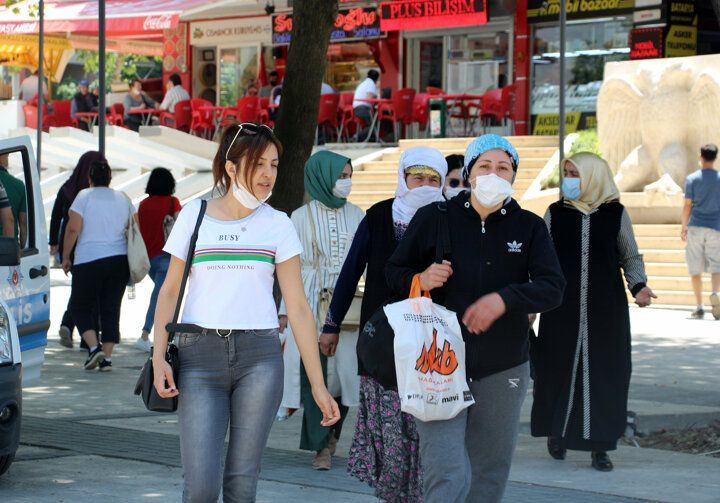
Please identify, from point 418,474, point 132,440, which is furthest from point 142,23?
point 418,474

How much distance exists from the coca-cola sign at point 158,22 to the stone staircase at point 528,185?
21.5 ft

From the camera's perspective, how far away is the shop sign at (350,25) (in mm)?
28942

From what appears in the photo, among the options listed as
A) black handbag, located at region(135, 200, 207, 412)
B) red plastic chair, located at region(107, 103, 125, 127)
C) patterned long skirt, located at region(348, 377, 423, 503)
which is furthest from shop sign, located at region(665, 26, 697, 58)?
black handbag, located at region(135, 200, 207, 412)

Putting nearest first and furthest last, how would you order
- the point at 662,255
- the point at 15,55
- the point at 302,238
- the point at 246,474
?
the point at 246,474 → the point at 302,238 → the point at 662,255 → the point at 15,55

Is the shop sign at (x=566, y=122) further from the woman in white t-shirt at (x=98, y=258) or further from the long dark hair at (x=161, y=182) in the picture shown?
the woman in white t-shirt at (x=98, y=258)

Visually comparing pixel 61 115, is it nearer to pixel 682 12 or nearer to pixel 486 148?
pixel 682 12

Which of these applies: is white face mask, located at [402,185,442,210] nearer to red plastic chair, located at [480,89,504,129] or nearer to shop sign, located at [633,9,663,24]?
red plastic chair, located at [480,89,504,129]

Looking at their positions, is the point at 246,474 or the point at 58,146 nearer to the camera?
the point at 246,474

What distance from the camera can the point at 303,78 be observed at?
1043 centimetres

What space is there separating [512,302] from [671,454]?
352 centimetres

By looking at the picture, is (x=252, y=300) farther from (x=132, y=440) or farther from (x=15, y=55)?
(x=15, y=55)

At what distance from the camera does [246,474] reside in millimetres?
4699

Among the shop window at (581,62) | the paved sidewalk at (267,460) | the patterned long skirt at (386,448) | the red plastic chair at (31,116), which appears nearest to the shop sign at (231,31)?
the red plastic chair at (31,116)

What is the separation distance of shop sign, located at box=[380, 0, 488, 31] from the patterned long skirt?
21023mm
